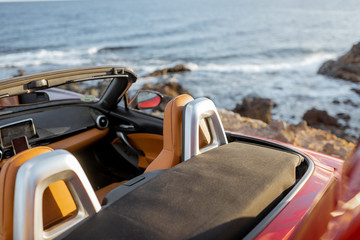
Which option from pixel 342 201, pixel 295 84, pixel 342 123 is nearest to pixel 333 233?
pixel 342 201

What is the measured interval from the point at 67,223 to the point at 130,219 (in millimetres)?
316

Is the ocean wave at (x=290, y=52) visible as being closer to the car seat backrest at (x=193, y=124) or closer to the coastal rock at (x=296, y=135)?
the coastal rock at (x=296, y=135)

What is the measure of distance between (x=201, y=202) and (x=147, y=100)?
7.07 feet

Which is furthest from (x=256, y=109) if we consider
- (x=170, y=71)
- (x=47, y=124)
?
(x=170, y=71)

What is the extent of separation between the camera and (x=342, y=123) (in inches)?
362

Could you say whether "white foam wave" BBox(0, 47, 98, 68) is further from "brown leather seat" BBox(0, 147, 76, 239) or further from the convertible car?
"brown leather seat" BBox(0, 147, 76, 239)

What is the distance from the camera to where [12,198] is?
49.6 inches

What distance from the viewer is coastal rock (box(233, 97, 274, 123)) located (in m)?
9.00

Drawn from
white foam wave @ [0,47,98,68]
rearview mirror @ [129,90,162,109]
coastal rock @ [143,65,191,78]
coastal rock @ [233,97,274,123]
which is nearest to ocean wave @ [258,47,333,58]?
coastal rock @ [143,65,191,78]

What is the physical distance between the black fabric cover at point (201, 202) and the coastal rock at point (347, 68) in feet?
55.1

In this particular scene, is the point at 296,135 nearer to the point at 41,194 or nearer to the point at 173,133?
the point at 173,133

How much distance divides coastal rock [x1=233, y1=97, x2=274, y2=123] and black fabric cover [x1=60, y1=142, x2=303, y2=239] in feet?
24.4

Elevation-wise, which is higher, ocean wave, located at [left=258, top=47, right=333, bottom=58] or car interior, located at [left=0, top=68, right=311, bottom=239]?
car interior, located at [left=0, top=68, right=311, bottom=239]

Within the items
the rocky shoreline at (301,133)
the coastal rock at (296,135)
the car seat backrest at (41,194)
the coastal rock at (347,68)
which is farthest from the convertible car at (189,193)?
the coastal rock at (347,68)
